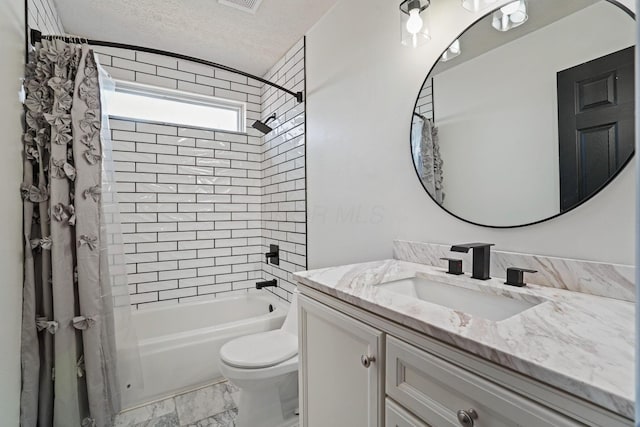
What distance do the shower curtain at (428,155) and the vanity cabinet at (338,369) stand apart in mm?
713

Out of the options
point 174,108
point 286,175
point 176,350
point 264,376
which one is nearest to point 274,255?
point 286,175

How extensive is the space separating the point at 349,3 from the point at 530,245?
1680 millimetres

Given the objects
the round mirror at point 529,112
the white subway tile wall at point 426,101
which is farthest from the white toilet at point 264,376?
the white subway tile wall at point 426,101

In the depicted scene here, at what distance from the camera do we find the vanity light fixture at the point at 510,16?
1006mm

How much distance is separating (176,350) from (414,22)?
232cm

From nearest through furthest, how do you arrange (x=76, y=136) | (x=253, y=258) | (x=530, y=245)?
(x=530, y=245), (x=76, y=136), (x=253, y=258)

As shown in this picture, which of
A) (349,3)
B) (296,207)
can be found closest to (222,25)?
(349,3)

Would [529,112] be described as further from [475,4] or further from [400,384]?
[400,384]

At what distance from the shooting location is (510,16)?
1.04m

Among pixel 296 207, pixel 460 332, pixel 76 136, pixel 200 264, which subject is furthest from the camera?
pixel 200 264

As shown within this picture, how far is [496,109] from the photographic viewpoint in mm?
1092

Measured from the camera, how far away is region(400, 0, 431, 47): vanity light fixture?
4.15 ft

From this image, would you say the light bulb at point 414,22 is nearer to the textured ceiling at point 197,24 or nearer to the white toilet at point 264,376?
the textured ceiling at point 197,24

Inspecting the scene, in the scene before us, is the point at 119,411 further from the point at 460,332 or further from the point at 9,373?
the point at 460,332
